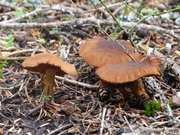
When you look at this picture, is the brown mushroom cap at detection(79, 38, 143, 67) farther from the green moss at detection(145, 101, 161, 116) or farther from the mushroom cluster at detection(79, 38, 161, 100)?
the green moss at detection(145, 101, 161, 116)

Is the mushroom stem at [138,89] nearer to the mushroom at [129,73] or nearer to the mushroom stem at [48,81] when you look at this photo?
the mushroom at [129,73]

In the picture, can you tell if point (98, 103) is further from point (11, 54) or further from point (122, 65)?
point (11, 54)

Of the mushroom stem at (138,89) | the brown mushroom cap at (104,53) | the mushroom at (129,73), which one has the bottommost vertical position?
the mushroom stem at (138,89)

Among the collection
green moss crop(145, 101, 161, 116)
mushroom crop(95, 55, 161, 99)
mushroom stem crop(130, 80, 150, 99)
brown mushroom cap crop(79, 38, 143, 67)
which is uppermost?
brown mushroom cap crop(79, 38, 143, 67)

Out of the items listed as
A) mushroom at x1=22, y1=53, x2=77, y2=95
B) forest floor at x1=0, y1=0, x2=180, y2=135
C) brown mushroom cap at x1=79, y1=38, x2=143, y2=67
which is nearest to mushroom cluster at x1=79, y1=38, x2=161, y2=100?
brown mushroom cap at x1=79, y1=38, x2=143, y2=67

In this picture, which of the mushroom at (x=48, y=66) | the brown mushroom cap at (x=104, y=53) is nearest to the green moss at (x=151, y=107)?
the brown mushroom cap at (x=104, y=53)

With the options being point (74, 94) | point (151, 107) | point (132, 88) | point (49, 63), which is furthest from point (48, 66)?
point (151, 107)

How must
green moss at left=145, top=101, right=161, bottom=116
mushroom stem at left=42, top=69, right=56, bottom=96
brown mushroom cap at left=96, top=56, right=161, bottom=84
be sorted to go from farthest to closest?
mushroom stem at left=42, top=69, right=56, bottom=96
green moss at left=145, top=101, right=161, bottom=116
brown mushroom cap at left=96, top=56, right=161, bottom=84
